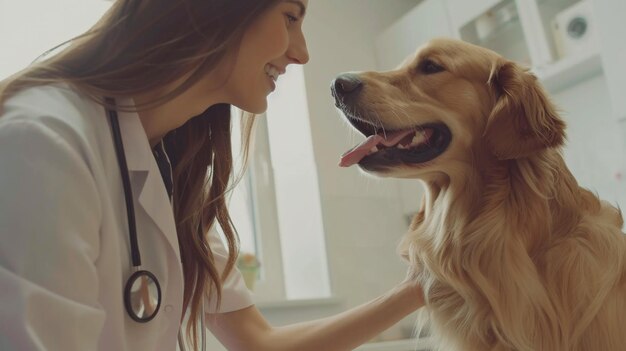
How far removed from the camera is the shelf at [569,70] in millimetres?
2199

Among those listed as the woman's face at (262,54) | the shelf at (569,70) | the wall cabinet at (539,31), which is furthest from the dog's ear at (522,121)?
the shelf at (569,70)

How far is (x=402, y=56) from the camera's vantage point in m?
2.95

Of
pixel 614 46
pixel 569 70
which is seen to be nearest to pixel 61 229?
pixel 614 46

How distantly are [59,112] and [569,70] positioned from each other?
2.01m

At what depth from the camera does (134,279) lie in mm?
807

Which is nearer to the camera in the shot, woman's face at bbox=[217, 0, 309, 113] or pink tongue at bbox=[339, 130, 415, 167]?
woman's face at bbox=[217, 0, 309, 113]

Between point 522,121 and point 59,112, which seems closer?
point 59,112

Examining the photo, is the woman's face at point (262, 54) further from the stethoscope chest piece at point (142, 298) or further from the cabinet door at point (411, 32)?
the cabinet door at point (411, 32)

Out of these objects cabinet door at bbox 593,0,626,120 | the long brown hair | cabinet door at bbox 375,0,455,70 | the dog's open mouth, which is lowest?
the dog's open mouth

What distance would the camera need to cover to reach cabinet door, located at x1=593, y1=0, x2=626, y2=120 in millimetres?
1976

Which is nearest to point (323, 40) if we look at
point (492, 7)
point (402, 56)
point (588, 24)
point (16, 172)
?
point (402, 56)

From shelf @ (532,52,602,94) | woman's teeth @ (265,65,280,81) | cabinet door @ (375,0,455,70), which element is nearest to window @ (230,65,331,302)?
cabinet door @ (375,0,455,70)

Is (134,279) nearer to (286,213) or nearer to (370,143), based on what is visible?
(370,143)

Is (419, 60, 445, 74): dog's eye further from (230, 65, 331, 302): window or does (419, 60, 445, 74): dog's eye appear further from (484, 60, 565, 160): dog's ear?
(230, 65, 331, 302): window
